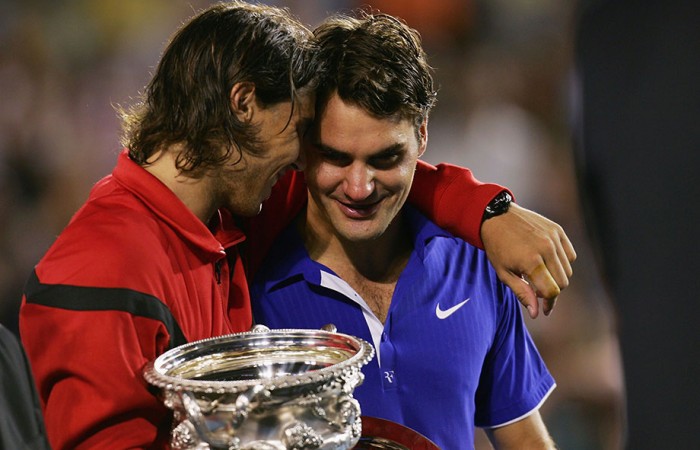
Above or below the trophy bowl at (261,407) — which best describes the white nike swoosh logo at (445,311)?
below

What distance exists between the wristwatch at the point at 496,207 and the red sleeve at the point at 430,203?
0.01 meters

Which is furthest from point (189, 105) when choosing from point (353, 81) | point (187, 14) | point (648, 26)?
point (187, 14)

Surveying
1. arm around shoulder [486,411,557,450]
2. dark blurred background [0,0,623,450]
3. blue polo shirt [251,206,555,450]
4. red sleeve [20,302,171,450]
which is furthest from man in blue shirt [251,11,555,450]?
dark blurred background [0,0,623,450]

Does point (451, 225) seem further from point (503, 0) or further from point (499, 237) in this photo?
point (503, 0)

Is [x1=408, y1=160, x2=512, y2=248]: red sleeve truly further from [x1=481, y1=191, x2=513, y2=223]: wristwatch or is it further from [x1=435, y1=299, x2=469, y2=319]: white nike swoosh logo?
[x1=435, y1=299, x2=469, y2=319]: white nike swoosh logo

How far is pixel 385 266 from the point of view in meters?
2.57

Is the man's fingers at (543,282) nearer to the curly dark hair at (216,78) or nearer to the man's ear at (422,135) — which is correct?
the man's ear at (422,135)

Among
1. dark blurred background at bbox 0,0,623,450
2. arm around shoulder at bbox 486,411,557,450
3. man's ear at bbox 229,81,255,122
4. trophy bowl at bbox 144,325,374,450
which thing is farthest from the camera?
dark blurred background at bbox 0,0,623,450

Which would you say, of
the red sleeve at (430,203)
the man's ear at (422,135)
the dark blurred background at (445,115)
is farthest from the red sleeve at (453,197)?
the dark blurred background at (445,115)

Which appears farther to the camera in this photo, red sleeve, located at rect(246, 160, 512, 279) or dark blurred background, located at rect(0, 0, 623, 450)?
dark blurred background, located at rect(0, 0, 623, 450)

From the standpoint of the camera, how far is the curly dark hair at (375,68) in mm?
2352

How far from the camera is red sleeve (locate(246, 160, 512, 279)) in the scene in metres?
2.40

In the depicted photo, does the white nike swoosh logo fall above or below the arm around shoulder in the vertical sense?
above

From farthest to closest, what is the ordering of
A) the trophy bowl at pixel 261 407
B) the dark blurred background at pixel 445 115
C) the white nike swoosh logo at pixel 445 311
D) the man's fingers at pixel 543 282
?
the dark blurred background at pixel 445 115, the white nike swoosh logo at pixel 445 311, the man's fingers at pixel 543 282, the trophy bowl at pixel 261 407
